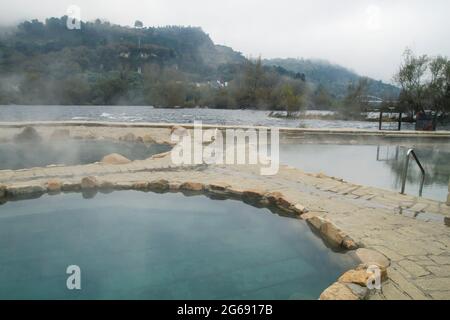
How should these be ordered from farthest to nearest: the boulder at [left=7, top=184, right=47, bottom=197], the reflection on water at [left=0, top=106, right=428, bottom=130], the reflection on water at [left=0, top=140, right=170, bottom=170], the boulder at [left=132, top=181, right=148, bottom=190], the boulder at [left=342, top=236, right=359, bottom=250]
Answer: the reflection on water at [left=0, top=106, right=428, bottom=130] < the reflection on water at [left=0, top=140, right=170, bottom=170] < the boulder at [left=132, top=181, right=148, bottom=190] < the boulder at [left=7, top=184, right=47, bottom=197] < the boulder at [left=342, top=236, right=359, bottom=250]

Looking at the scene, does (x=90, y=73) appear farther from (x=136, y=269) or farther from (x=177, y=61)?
(x=136, y=269)

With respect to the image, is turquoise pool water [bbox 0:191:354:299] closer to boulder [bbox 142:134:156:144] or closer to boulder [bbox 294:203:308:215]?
boulder [bbox 294:203:308:215]

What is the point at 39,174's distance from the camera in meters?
4.94

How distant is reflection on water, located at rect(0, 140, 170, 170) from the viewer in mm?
6730

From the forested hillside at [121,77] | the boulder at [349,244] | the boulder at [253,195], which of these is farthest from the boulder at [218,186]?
the forested hillside at [121,77]

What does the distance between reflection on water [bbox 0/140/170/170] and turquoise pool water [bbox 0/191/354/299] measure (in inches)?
120

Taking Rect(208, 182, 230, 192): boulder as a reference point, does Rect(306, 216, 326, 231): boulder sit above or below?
below

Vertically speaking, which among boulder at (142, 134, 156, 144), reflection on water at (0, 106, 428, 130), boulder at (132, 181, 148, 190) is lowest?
boulder at (132, 181, 148, 190)

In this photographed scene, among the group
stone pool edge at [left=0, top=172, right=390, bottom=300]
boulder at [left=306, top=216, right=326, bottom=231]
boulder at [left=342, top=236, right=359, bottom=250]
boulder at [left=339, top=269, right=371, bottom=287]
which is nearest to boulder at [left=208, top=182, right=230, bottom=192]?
stone pool edge at [left=0, top=172, right=390, bottom=300]

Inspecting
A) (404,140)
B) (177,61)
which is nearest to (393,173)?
(404,140)

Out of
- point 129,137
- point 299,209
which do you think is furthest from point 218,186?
point 129,137

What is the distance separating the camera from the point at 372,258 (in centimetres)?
243

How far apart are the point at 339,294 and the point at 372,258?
2.20ft

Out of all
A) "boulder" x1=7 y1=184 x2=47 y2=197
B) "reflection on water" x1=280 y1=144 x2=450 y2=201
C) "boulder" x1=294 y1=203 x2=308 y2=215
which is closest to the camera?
"boulder" x1=294 y1=203 x2=308 y2=215
